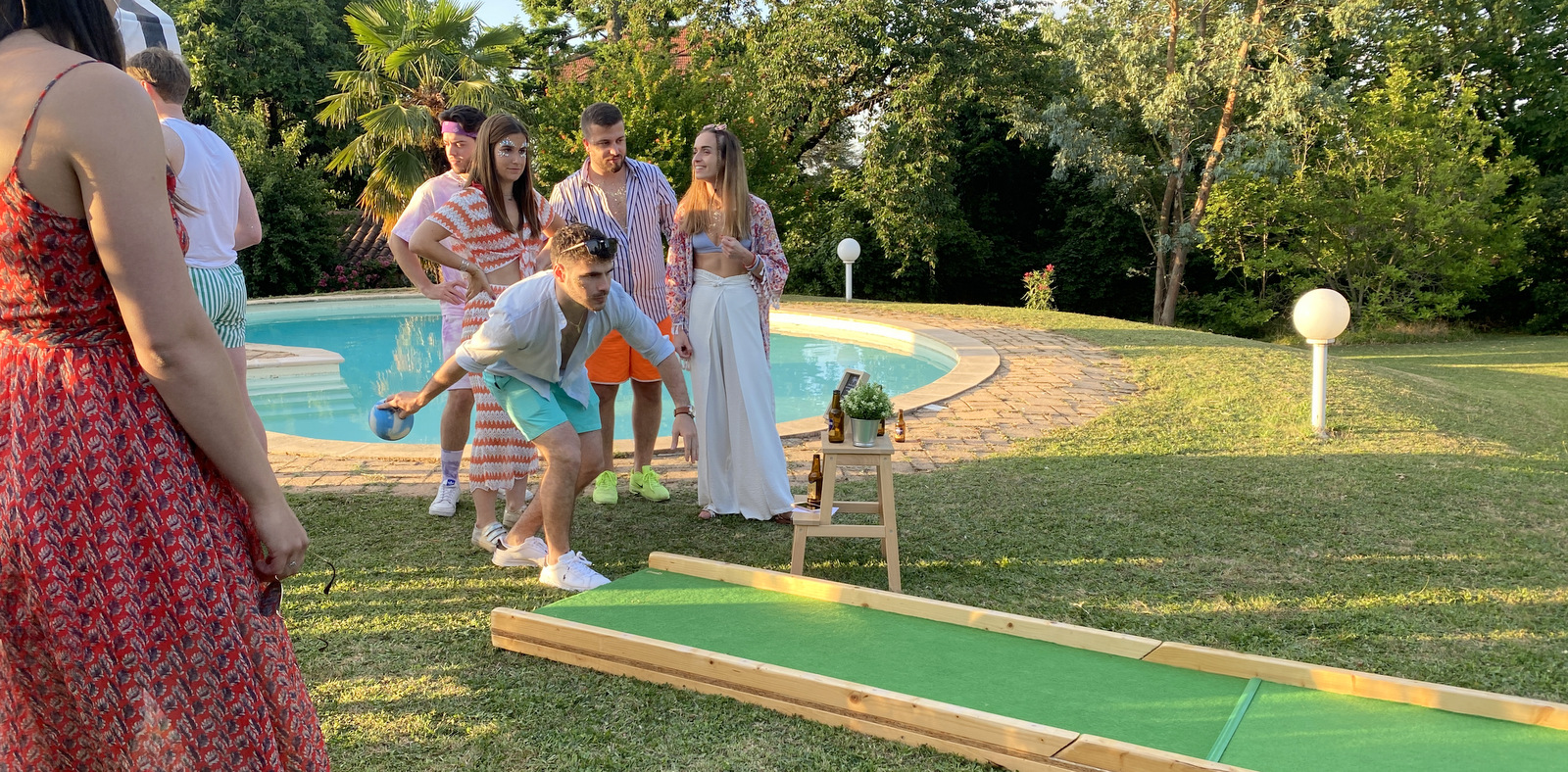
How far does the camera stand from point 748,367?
501 cm

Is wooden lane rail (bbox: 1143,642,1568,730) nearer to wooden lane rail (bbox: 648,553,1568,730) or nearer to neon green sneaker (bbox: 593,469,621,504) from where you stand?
wooden lane rail (bbox: 648,553,1568,730)

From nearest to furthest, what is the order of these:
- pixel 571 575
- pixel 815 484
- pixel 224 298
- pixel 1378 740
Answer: pixel 1378 740 → pixel 224 298 → pixel 571 575 → pixel 815 484

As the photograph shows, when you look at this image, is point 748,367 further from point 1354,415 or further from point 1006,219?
point 1006,219

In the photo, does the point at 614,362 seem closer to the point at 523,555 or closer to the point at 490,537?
the point at 490,537

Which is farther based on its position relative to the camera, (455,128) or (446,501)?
(446,501)

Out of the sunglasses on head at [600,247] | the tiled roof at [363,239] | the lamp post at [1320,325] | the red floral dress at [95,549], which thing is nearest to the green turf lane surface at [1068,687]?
the sunglasses on head at [600,247]

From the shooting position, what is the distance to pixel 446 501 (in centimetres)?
516

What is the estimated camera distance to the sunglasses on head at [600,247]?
3.78 m

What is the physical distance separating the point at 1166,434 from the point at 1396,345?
12.9m

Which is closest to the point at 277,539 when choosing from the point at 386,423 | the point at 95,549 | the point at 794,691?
the point at 95,549

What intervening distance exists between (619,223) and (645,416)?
3.53 ft

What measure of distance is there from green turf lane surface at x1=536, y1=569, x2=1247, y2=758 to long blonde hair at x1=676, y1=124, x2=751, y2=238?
5.96 feet

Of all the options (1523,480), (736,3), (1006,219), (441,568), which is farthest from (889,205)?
(441,568)


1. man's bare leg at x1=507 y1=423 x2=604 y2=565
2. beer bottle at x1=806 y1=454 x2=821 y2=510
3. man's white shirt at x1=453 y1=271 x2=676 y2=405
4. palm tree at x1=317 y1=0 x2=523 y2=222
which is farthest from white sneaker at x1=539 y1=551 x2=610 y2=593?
palm tree at x1=317 y1=0 x2=523 y2=222
